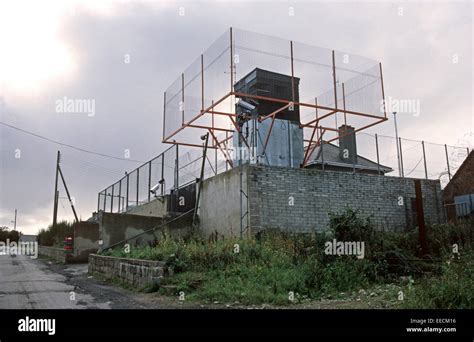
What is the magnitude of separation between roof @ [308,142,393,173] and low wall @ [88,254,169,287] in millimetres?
8199

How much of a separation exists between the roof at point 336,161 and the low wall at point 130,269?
820 cm

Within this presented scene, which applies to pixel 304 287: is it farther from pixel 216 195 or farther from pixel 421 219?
pixel 216 195

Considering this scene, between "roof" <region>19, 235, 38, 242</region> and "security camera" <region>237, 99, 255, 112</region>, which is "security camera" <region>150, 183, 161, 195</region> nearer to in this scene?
"security camera" <region>237, 99, 255, 112</region>

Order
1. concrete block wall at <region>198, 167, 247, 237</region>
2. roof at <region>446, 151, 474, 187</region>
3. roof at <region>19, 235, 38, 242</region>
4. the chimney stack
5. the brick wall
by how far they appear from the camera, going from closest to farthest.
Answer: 1. the brick wall
2. concrete block wall at <region>198, 167, 247, 237</region>
3. the chimney stack
4. roof at <region>446, 151, 474, 187</region>
5. roof at <region>19, 235, 38, 242</region>

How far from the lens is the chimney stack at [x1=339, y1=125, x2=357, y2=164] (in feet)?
50.0

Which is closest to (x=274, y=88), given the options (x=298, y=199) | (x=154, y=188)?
(x=298, y=199)

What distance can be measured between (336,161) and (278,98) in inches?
187

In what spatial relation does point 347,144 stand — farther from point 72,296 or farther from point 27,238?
point 27,238

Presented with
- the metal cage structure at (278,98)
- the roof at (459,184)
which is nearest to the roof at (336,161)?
the metal cage structure at (278,98)

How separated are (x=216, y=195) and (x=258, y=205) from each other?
1.88 metres

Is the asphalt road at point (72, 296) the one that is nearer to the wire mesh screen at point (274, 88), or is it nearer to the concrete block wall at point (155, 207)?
the concrete block wall at point (155, 207)

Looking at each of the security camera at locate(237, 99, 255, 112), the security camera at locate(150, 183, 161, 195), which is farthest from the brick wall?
the security camera at locate(150, 183, 161, 195)

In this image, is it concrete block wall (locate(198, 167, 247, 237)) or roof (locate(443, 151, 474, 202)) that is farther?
roof (locate(443, 151, 474, 202))

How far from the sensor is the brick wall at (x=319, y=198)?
1205 centimetres
